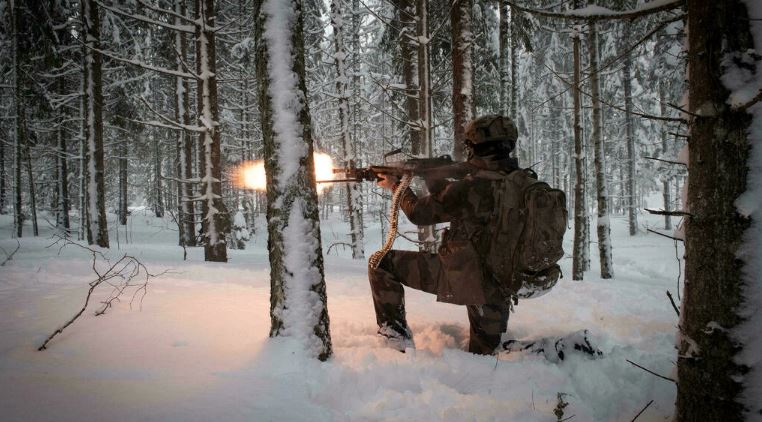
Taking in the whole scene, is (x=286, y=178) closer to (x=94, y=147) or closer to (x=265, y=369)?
(x=265, y=369)

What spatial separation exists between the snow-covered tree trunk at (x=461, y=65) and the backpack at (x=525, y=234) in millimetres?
4007

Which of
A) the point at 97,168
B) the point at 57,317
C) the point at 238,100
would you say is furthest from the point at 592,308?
the point at 238,100

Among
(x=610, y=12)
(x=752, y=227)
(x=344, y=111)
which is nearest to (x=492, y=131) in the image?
(x=610, y=12)

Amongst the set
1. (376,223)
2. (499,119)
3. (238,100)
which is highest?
(238,100)

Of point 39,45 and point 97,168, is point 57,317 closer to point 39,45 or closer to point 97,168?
point 97,168

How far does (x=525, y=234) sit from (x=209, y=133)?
758 centimetres

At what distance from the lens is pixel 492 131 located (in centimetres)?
349

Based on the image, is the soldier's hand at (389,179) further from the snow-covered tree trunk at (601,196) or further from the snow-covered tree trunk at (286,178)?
the snow-covered tree trunk at (601,196)

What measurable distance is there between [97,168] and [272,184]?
10783 millimetres

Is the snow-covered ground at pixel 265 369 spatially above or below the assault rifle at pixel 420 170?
below

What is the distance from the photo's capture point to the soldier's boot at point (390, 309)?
3.48 m

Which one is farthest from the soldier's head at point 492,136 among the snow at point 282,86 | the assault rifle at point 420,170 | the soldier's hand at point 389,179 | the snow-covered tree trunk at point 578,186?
the snow-covered tree trunk at point 578,186

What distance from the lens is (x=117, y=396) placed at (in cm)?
214

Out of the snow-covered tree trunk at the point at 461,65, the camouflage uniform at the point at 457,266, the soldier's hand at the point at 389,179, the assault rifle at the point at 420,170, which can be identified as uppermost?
the snow-covered tree trunk at the point at 461,65
